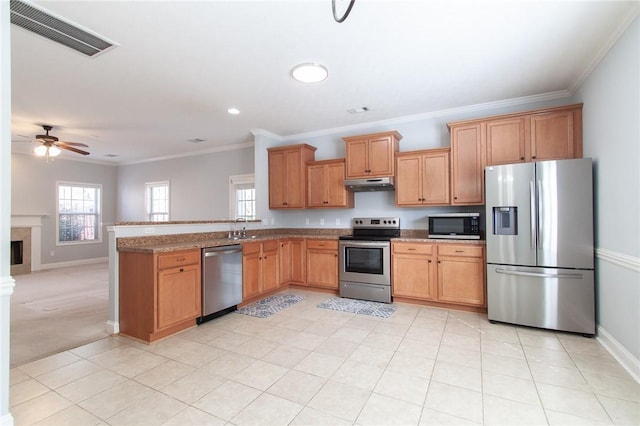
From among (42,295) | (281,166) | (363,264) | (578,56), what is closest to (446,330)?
(363,264)

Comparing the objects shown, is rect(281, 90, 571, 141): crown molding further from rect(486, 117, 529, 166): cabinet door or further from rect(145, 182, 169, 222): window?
rect(145, 182, 169, 222): window

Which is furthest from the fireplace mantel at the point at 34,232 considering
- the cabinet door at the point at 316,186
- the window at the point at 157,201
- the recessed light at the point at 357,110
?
the recessed light at the point at 357,110

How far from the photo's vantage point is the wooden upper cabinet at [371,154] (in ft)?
14.4

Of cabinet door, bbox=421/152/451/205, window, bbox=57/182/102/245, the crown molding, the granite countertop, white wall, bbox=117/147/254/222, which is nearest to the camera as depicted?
the granite countertop

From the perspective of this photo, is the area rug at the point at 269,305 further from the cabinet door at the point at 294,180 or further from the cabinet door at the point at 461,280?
the cabinet door at the point at 461,280

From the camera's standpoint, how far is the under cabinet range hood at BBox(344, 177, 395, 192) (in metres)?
4.36

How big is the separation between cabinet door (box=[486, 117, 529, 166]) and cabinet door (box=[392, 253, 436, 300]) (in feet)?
4.97

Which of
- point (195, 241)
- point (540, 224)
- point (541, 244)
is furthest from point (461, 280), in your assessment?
point (195, 241)

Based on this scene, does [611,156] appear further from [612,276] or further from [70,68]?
[70,68]

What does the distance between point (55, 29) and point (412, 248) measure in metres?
4.25

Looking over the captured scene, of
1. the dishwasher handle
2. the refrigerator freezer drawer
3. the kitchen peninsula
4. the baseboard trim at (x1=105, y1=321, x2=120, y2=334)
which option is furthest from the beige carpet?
the refrigerator freezer drawer

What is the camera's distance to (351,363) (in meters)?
2.51

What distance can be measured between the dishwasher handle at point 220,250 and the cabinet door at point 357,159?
202 cm

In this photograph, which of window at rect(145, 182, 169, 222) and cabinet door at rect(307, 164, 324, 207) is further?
window at rect(145, 182, 169, 222)
